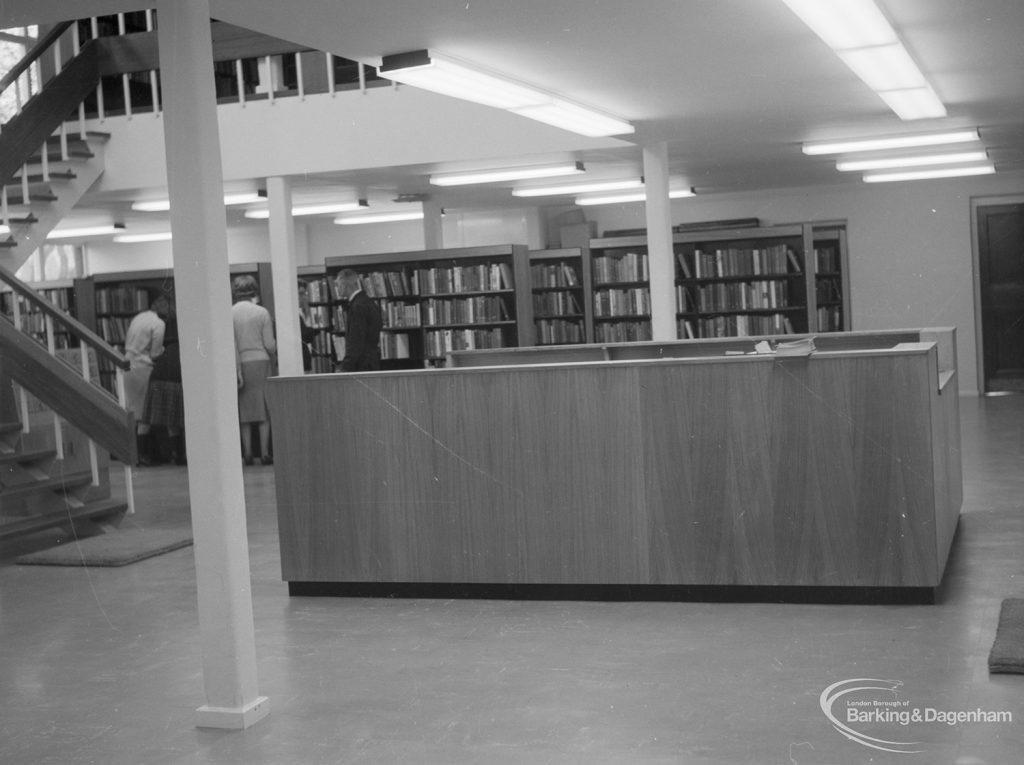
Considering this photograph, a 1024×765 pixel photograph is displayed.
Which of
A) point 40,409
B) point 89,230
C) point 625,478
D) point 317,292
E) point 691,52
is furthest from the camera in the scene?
point 89,230

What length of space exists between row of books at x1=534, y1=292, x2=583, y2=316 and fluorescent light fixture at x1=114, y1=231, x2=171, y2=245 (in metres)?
5.62

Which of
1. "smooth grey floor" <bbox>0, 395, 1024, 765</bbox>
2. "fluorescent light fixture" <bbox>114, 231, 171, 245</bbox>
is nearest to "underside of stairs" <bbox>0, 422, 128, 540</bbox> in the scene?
"smooth grey floor" <bbox>0, 395, 1024, 765</bbox>

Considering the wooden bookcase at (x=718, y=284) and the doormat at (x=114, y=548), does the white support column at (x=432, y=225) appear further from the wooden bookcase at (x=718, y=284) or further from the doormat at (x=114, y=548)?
the doormat at (x=114, y=548)

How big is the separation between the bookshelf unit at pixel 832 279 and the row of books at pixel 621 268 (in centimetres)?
238

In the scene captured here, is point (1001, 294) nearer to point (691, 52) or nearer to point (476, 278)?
point (476, 278)

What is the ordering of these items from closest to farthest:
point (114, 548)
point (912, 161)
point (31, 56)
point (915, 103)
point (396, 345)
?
1. point (114, 548)
2. point (915, 103)
3. point (31, 56)
4. point (912, 161)
5. point (396, 345)

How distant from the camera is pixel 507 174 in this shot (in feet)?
37.4

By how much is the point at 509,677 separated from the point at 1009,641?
1.93 meters

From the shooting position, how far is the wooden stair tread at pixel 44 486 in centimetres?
818

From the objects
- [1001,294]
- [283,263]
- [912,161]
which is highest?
[912,161]

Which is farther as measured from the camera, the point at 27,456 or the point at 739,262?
the point at 739,262

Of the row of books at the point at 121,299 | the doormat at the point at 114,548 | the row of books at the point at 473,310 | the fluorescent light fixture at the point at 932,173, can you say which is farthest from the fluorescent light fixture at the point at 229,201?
the fluorescent light fixture at the point at 932,173

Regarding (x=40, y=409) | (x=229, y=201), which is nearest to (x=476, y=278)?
(x=229, y=201)

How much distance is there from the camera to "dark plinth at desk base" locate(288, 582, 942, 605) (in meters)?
5.45
